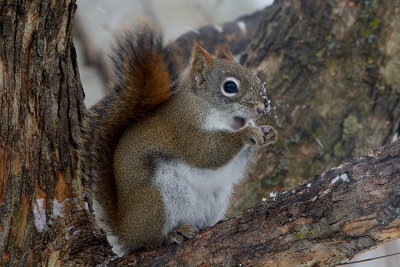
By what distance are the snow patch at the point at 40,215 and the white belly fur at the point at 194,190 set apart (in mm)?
490

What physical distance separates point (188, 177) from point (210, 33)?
1.66 m

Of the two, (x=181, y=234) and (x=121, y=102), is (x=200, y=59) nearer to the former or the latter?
(x=121, y=102)

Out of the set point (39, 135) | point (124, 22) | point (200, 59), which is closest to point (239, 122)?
point (200, 59)

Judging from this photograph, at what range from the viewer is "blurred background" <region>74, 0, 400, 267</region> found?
→ 263 cm

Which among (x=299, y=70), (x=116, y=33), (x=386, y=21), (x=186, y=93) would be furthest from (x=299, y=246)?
(x=386, y=21)

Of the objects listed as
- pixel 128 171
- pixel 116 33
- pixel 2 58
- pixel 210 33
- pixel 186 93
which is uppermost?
pixel 210 33

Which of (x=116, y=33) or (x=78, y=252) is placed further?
(x=116, y=33)

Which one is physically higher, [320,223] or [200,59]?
[200,59]

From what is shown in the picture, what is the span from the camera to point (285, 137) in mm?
2779

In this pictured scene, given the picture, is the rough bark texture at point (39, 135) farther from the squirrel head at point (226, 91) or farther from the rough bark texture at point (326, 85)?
the rough bark texture at point (326, 85)

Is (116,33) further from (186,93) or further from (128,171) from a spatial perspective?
(128,171)

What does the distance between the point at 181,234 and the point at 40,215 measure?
560 millimetres

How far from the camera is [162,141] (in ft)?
7.02

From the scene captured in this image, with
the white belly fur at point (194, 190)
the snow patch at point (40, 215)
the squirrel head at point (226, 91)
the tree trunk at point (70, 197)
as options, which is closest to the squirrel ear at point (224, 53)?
the squirrel head at point (226, 91)
